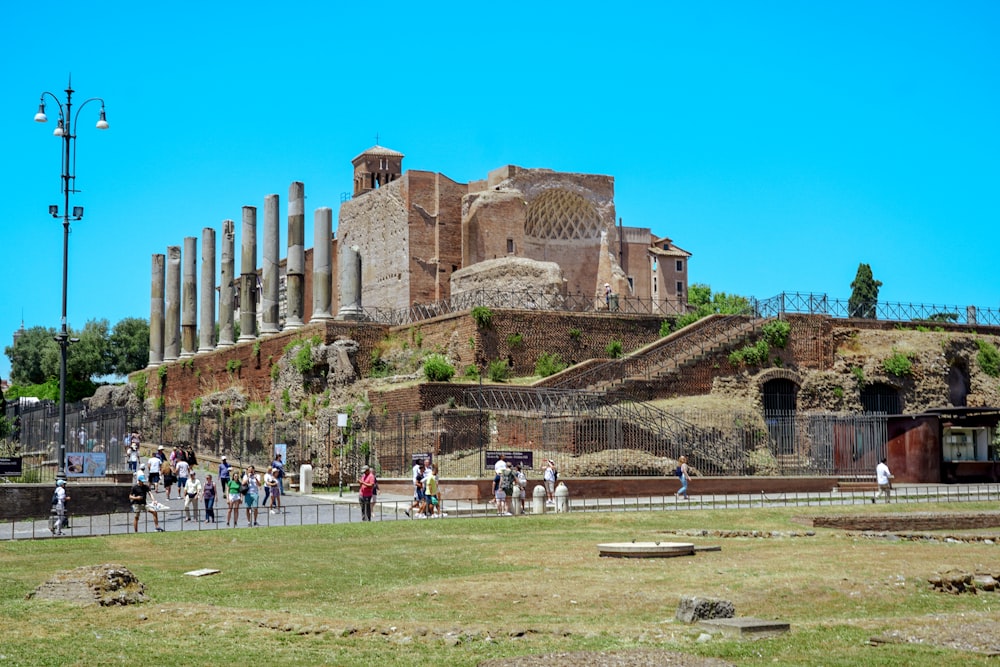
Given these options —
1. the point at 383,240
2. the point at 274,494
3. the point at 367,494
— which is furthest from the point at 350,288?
the point at 367,494

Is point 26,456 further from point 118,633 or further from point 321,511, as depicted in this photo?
point 118,633

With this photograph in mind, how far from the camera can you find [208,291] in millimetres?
64438

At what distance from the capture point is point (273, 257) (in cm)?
5809

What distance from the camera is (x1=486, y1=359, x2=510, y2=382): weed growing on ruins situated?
146 feet

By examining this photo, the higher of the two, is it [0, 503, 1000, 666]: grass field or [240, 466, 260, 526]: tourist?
[240, 466, 260, 526]: tourist

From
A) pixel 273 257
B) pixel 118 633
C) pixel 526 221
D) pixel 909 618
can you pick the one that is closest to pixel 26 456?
pixel 273 257

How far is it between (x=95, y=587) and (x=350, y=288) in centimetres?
3677

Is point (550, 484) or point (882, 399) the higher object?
point (882, 399)

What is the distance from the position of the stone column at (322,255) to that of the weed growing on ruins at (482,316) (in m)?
9.73

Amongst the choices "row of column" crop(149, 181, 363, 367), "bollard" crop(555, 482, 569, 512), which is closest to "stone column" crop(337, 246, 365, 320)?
"row of column" crop(149, 181, 363, 367)

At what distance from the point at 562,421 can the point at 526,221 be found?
2914 cm

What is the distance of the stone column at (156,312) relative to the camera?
6862 cm

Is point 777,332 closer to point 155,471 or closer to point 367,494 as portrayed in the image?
point 367,494

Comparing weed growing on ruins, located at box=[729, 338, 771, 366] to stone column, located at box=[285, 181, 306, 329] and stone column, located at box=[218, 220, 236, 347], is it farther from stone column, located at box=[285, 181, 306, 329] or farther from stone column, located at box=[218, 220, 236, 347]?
stone column, located at box=[218, 220, 236, 347]
